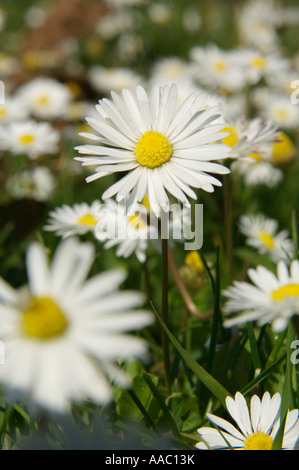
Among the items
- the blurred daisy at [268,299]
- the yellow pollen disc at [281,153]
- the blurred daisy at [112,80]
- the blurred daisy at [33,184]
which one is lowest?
the blurred daisy at [268,299]

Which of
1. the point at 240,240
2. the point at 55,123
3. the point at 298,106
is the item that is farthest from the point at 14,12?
the point at 240,240

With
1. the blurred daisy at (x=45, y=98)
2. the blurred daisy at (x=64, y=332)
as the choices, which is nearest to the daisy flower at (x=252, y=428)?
the blurred daisy at (x=64, y=332)

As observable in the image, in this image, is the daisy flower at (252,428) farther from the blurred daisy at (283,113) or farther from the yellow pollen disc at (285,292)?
the blurred daisy at (283,113)

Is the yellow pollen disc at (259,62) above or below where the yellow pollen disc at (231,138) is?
above

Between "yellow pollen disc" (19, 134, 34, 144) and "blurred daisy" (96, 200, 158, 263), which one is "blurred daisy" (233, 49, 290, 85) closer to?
"yellow pollen disc" (19, 134, 34, 144)

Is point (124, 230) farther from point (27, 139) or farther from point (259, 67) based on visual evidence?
point (259, 67)

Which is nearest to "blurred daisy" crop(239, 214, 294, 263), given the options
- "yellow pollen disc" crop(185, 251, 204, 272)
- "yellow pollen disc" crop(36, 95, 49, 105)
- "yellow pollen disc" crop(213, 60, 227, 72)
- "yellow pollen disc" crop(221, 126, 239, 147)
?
"yellow pollen disc" crop(185, 251, 204, 272)

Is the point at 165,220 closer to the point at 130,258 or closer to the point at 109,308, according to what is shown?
the point at 109,308

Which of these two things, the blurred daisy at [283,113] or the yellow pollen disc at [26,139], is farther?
the blurred daisy at [283,113]
